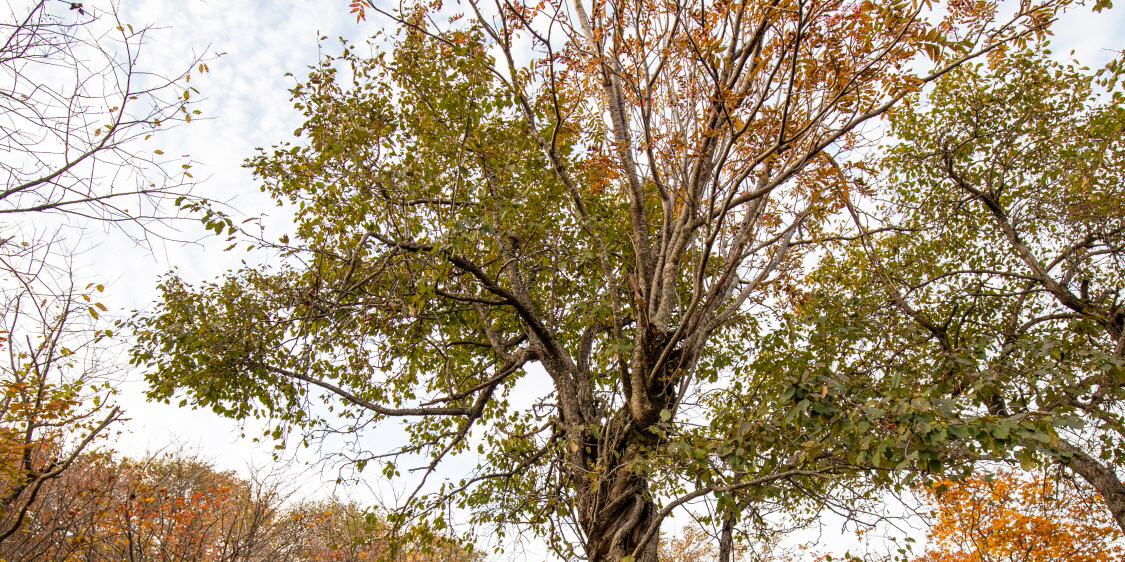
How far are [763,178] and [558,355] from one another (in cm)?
296

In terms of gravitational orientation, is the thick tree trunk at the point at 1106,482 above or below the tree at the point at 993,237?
below

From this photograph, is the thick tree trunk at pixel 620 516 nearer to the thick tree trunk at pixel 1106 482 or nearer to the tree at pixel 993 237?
the tree at pixel 993 237

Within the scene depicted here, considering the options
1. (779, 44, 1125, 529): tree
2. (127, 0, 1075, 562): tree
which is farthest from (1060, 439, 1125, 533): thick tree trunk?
(127, 0, 1075, 562): tree

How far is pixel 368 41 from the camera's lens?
685 cm

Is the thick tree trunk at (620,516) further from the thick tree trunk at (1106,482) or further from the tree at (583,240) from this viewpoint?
the thick tree trunk at (1106,482)

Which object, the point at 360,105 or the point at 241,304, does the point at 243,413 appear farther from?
the point at 360,105

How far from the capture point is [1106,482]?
796 cm

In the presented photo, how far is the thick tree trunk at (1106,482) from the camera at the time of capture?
7.83 metres

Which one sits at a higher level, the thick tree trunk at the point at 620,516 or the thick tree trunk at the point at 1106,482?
the thick tree trunk at the point at 1106,482

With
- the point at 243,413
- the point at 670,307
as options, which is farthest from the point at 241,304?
the point at 670,307

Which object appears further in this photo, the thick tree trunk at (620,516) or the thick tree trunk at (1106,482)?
the thick tree trunk at (1106,482)


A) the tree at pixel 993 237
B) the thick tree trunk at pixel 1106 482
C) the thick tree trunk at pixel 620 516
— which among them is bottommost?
the thick tree trunk at pixel 620 516

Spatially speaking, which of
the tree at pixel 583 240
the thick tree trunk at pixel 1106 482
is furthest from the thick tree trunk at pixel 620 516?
the thick tree trunk at pixel 1106 482

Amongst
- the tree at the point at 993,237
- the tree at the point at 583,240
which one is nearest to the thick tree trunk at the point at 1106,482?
the tree at the point at 993,237
